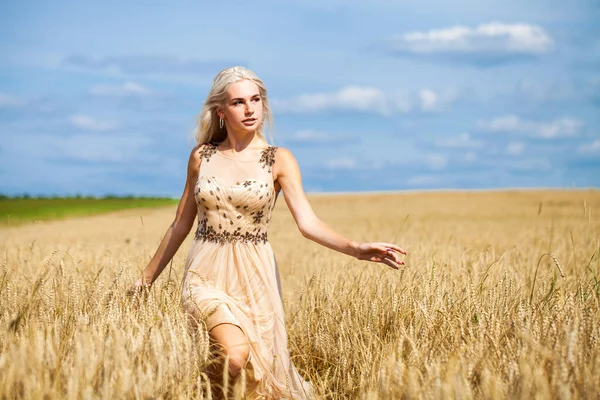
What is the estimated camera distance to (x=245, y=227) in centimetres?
416

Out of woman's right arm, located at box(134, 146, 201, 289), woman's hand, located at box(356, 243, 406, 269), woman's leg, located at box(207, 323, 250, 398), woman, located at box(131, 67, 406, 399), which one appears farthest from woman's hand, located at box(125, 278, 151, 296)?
woman's hand, located at box(356, 243, 406, 269)

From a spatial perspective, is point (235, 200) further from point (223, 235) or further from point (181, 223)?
point (181, 223)

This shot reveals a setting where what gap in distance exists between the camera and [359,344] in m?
4.57

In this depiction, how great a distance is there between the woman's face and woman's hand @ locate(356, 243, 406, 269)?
990 millimetres

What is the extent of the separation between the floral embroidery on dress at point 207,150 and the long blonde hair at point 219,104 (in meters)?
0.08

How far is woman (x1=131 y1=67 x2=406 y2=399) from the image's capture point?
4.11m

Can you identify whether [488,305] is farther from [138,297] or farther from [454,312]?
[138,297]

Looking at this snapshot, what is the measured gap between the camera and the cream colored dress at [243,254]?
4.11 m

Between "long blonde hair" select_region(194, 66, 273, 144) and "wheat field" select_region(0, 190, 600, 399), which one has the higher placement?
"long blonde hair" select_region(194, 66, 273, 144)

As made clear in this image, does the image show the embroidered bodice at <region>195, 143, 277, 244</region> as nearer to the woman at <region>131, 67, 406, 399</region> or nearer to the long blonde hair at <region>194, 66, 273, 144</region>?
the woman at <region>131, 67, 406, 399</region>

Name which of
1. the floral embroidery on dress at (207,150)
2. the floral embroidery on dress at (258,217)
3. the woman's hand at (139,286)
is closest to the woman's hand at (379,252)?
the floral embroidery on dress at (258,217)

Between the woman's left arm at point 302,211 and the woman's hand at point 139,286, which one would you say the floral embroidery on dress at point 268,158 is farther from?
the woman's hand at point 139,286

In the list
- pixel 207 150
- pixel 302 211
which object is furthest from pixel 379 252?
pixel 207 150

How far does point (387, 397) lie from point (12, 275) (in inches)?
156
